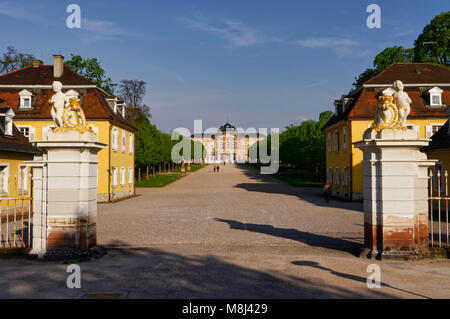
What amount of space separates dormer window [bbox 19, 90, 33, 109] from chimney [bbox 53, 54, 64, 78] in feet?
8.95

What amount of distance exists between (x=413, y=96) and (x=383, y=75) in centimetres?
261

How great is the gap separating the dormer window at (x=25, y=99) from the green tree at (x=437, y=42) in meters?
35.8

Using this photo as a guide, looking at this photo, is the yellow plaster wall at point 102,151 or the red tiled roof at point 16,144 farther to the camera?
the yellow plaster wall at point 102,151

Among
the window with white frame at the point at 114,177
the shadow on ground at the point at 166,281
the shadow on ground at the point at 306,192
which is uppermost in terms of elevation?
the window with white frame at the point at 114,177

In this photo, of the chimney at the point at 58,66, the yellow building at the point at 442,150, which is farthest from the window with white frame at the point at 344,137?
the chimney at the point at 58,66

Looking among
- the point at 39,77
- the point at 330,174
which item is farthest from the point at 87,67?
the point at 330,174

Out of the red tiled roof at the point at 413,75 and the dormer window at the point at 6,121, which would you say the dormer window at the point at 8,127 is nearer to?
the dormer window at the point at 6,121

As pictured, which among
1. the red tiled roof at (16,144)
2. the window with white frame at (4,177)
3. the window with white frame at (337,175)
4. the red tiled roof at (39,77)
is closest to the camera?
the red tiled roof at (16,144)

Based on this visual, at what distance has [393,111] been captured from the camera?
8.43 m

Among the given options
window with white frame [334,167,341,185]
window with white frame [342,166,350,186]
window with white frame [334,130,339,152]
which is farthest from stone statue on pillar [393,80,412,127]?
window with white frame [334,130,339,152]

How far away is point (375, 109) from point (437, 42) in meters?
17.5

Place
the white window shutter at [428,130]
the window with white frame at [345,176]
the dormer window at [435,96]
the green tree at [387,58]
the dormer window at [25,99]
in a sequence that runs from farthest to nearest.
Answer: the green tree at [387,58] < the dormer window at [25,99] < the window with white frame at [345,176] < the dormer window at [435,96] < the white window shutter at [428,130]

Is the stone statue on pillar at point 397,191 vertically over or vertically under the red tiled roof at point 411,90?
under

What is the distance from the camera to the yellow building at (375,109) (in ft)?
80.4
